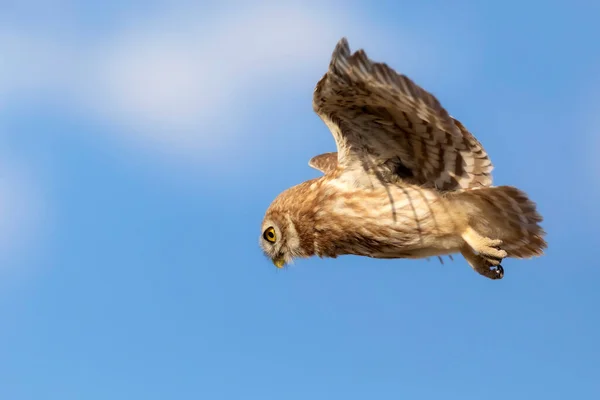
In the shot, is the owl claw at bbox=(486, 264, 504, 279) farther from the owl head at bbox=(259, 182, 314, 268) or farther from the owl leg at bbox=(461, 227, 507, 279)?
the owl head at bbox=(259, 182, 314, 268)

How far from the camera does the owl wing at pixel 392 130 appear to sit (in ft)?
23.1

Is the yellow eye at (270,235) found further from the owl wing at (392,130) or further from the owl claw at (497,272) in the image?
the owl claw at (497,272)

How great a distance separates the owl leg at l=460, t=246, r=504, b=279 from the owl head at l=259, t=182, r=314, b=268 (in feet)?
5.02

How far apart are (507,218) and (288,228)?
7.04ft

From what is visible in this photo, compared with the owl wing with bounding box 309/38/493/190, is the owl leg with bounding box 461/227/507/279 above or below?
below

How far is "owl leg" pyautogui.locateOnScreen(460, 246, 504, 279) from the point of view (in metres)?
8.83

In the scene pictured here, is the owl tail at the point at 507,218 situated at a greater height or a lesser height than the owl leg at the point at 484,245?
greater

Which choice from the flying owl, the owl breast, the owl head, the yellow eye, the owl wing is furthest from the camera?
the yellow eye

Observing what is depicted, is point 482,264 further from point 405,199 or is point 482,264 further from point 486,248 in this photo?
point 405,199

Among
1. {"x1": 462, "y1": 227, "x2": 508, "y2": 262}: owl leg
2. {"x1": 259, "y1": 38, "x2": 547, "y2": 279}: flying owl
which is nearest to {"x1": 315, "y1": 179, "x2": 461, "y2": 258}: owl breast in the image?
{"x1": 259, "y1": 38, "x2": 547, "y2": 279}: flying owl

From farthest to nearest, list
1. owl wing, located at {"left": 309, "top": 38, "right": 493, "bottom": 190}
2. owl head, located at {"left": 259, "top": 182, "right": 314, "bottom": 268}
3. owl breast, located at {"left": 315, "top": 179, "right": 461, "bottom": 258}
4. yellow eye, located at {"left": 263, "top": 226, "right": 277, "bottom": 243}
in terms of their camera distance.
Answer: yellow eye, located at {"left": 263, "top": 226, "right": 277, "bottom": 243}, owl head, located at {"left": 259, "top": 182, "right": 314, "bottom": 268}, owl breast, located at {"left": 315, "top": 179, "right": 461, "bottom": 258}, owl wing, located at {"left": 309, "top": 38, "right": 493, "bottom": 190}

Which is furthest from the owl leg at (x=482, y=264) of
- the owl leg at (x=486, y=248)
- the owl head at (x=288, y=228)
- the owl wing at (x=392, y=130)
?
the owl head at (x=288, y=228)

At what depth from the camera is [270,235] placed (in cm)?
959

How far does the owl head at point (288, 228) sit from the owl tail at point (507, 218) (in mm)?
1533
